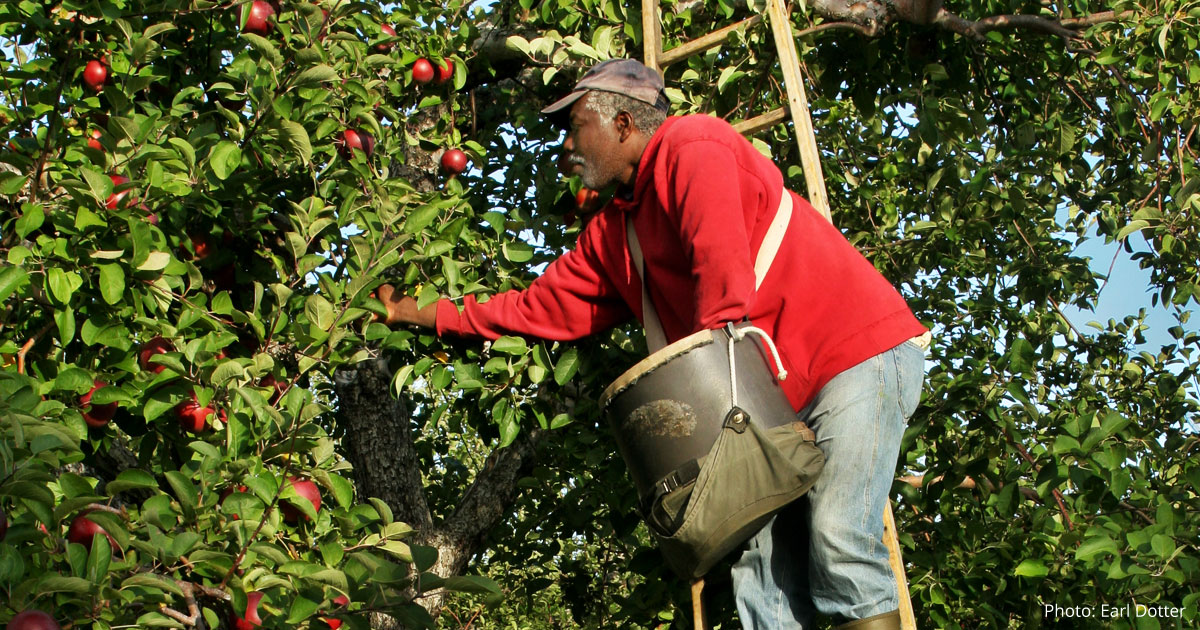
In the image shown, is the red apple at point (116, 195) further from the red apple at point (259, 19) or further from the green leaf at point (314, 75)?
the red apple at point (259, 19)

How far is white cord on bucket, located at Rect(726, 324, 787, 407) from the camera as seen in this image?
6.95 feet

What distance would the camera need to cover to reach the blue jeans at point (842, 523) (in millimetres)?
2135

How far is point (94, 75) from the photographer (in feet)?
9.10

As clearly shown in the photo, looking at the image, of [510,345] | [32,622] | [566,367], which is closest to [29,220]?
[32,622]

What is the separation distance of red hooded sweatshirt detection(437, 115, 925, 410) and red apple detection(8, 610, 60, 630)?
1.19m

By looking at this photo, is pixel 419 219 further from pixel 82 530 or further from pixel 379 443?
pixel 379 443

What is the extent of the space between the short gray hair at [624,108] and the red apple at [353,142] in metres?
0.71

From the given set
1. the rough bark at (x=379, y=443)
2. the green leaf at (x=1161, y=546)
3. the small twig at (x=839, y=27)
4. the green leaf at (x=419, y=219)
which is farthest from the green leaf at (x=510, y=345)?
the rough bark at (x=379, y=443)

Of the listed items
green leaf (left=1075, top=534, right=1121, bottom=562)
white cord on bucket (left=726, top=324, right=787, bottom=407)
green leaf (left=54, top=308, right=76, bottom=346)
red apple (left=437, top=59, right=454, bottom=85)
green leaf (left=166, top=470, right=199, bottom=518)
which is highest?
red apple (left=437, top=59, right=454, bottom=85)

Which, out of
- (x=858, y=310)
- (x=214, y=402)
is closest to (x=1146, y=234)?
(x=858, y=310)

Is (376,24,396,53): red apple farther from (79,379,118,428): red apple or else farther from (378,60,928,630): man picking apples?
(79,379,118,428): red apple

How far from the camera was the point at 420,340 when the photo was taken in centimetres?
276

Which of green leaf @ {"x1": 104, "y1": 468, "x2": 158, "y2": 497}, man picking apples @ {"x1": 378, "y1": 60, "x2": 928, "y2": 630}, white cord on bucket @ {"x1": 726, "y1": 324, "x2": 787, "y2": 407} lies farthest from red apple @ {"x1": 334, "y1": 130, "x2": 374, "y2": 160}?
white cord on bucket @ {"x1": 726, "y1": 324, "x2": 787, "y2": 407}

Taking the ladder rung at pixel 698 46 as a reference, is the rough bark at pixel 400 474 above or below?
below
